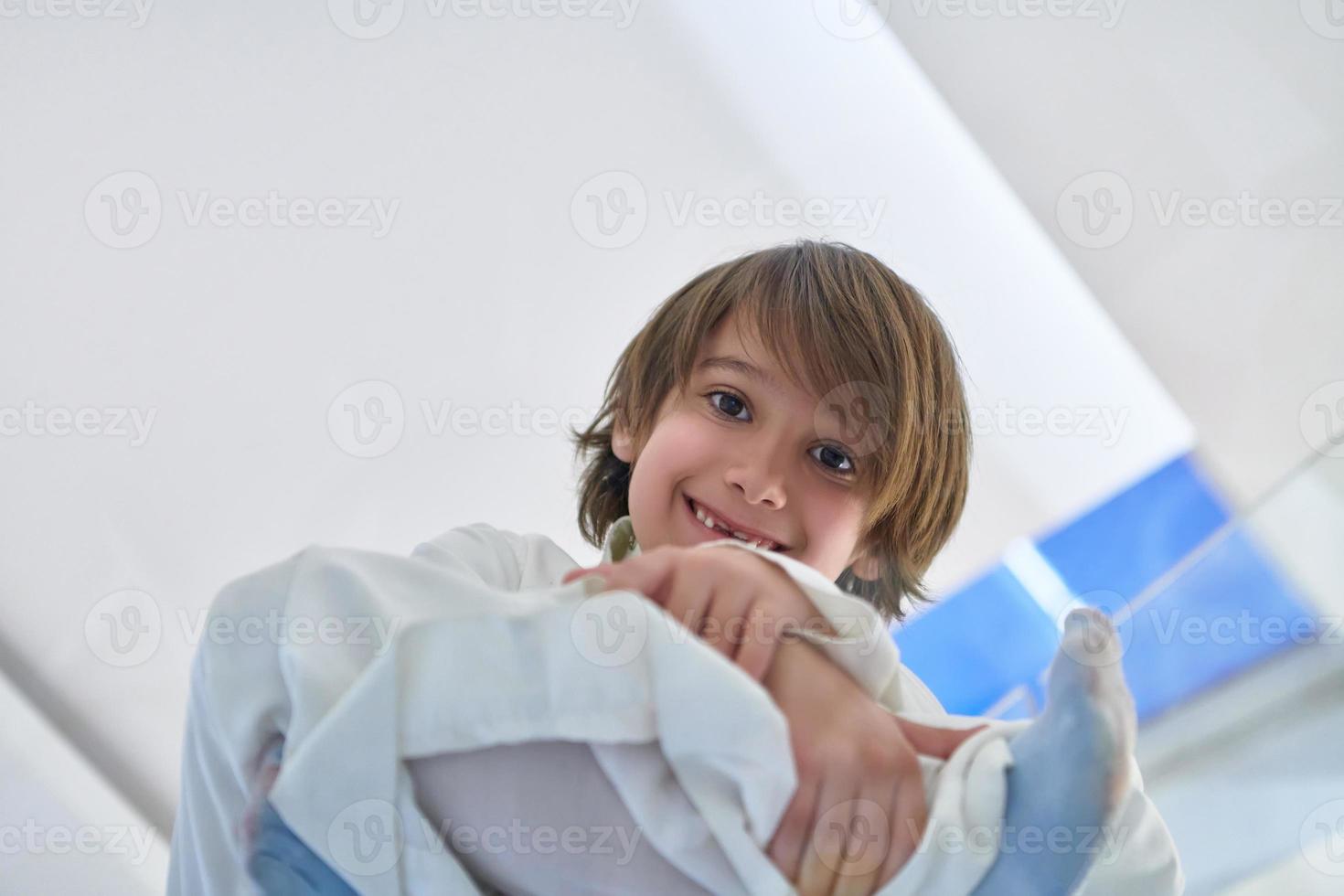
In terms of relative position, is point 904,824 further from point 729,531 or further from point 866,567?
point 866,567

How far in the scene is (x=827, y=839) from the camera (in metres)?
0.39

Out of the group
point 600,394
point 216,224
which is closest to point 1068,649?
point 600,394

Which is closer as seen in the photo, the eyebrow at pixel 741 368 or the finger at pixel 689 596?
the finger at pixel 689 596

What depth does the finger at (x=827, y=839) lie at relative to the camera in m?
0.39
